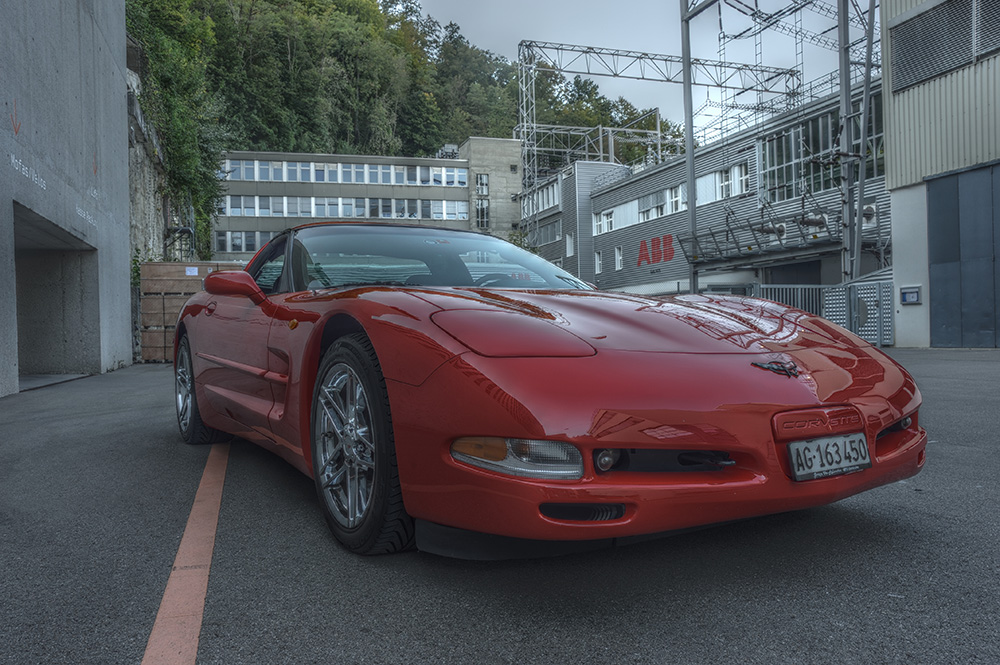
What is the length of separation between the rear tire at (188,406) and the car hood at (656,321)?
7.86 ft

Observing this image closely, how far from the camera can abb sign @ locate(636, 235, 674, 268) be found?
3324 cm

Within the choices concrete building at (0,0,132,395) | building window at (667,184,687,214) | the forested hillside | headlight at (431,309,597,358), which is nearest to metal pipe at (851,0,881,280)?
building window at (667,184,687,214)

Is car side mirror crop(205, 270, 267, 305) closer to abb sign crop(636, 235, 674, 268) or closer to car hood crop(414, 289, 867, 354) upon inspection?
car hood crop(414, 289, 867, 354)

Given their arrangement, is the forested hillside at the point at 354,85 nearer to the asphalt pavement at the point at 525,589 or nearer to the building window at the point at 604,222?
the building window at the point at 604,222

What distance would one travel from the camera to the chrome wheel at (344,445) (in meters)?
2.41

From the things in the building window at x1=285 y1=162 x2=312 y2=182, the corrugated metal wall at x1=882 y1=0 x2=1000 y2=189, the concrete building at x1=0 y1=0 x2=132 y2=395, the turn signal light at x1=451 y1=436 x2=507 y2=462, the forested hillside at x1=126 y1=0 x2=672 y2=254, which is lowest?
the turn signal light at x1=451 y1=436 x2=507 y2=462

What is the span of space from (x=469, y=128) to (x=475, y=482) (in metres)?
76.4

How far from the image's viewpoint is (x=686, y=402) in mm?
2000

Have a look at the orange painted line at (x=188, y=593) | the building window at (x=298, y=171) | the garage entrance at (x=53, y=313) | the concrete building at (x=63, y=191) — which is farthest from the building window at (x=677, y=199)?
the orange painted line at (x=188, y=593)

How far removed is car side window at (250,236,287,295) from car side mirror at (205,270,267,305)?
0.10 m

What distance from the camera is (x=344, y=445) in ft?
8.29

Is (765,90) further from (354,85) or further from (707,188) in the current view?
(354,85)

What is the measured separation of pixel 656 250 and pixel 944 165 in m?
17.0

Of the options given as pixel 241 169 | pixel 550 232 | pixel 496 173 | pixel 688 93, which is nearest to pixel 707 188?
pixel 688 93
